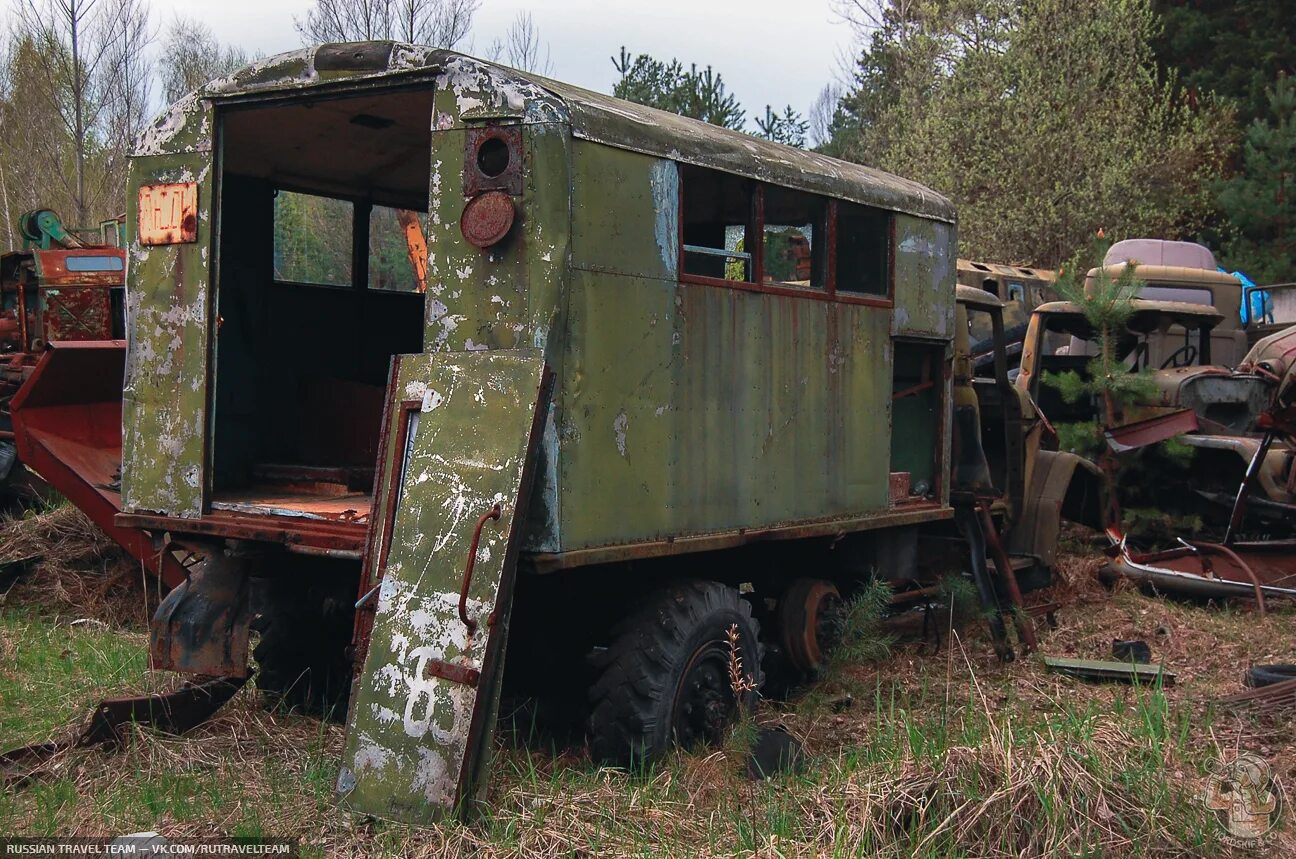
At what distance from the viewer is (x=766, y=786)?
486 centimetres

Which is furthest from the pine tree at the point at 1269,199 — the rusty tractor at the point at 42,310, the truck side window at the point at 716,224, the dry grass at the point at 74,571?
the dry grass at the point at 74,571

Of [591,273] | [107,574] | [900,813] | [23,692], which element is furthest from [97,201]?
[900,813]

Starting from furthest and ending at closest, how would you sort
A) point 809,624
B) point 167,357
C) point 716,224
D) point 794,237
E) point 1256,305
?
point 1256,305, point 809,624, point 794,237, point 716,224, point 167,357

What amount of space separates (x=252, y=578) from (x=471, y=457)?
1722mm

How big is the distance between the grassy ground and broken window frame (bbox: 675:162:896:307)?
2.11 meters

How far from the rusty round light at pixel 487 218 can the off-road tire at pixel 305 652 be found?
2.14 meters

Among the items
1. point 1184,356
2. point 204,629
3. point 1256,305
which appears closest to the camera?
point 204,629

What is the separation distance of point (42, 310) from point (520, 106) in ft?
19.3

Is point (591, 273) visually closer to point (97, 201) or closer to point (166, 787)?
point (166, 787)

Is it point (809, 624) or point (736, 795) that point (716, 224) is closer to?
point (809, 624)

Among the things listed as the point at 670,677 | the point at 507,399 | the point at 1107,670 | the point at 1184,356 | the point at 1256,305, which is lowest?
the point at 1107,670

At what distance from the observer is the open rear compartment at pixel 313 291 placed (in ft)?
21.0

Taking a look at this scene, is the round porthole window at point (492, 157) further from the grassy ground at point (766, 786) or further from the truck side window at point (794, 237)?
the grassy ground at point (766, 786)

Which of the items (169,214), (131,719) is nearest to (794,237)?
(169,214)
